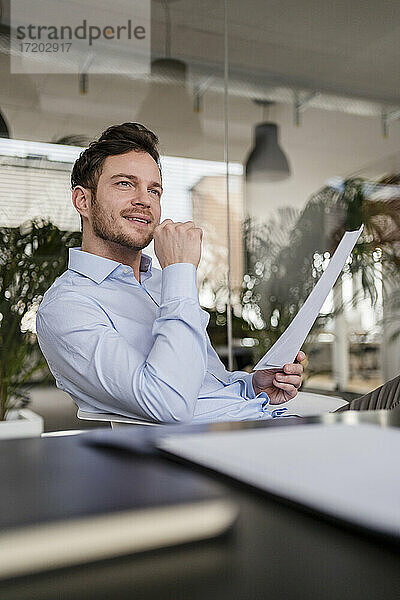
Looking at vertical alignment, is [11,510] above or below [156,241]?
below

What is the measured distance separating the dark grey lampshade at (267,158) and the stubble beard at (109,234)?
6.09 ft

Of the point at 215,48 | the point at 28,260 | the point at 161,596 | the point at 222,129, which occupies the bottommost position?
the point at 161,596

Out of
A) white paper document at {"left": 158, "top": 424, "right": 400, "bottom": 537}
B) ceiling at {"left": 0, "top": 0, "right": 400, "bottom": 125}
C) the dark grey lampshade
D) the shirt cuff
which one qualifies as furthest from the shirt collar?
ceiling at {"left": 0, "top": 0, "right": 400, "bottom": 125}

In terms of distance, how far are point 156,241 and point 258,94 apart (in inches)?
98.5

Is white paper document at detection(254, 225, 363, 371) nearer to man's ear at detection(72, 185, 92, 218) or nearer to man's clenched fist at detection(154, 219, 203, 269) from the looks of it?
man's clenched fist at detection(154, 219, 203, 269)

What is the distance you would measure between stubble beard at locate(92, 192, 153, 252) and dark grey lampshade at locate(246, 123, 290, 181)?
186cm

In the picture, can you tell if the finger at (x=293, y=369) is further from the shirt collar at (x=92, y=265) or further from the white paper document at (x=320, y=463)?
the white paper document at (x=320, y=463)

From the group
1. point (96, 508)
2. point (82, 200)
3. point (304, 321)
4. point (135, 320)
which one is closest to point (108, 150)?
point (82, 200)

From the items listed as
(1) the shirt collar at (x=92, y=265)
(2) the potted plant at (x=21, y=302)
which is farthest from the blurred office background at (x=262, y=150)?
(1) the shirt collar at (x=92, y=265)

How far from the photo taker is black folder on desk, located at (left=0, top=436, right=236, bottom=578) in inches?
10.7

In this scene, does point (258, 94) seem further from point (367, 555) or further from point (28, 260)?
point (367, 555)

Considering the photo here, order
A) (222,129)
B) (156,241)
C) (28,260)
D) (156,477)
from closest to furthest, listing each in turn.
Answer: (156,477) < (156,241) < (28,260) < (222,129)

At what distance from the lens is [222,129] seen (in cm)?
390

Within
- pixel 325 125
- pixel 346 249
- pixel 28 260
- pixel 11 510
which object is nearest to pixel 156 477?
pixel 11 510
